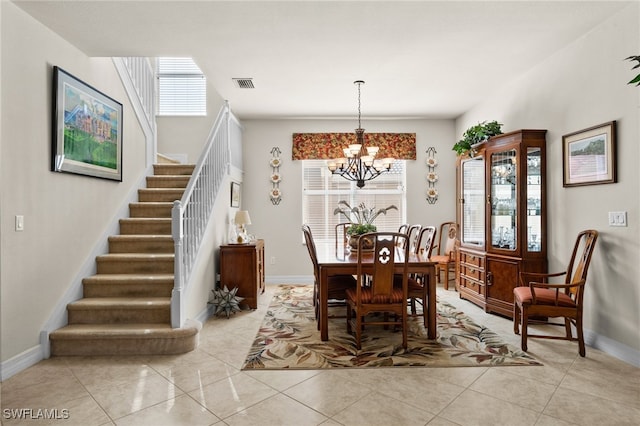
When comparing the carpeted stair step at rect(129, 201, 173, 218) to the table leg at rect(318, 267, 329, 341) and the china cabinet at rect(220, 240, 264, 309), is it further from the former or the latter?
the table leg at rect(318, 267, 329, 341)

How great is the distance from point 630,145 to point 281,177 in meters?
4.59

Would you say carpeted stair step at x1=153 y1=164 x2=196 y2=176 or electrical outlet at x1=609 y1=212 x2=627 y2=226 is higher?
carpeted stair step at x1=153 y1=164 x2=196 y2=176

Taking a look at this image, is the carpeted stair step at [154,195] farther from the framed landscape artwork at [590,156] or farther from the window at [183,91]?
the framed landscape artwork at [590,156]

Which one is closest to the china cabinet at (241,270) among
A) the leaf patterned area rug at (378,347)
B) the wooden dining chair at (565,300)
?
the leaf patterned area rug at (378,347)

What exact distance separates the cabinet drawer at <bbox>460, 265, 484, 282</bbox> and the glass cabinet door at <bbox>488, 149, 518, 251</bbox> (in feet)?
1.34

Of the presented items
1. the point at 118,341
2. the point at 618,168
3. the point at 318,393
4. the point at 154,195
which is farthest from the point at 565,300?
the point at 154,195

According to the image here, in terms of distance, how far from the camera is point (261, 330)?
3.67 metres

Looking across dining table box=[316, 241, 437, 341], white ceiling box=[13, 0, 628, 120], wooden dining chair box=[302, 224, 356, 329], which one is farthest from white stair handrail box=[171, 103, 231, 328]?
dining table box=[316, 241, 437, 341]

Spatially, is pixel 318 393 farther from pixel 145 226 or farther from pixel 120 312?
pixel 145 226

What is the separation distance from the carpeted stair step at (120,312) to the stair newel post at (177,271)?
0.57 ft

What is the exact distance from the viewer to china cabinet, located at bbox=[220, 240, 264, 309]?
4.39 metres

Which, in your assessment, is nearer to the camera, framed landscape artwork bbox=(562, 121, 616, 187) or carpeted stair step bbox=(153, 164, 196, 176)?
framed landscape artwork bbox=(562, 121, 616, 187)

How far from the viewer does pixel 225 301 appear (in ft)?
13.7

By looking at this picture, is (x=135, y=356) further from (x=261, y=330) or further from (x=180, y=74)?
(x=180, y=74)
